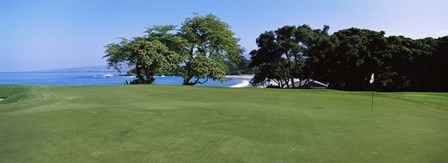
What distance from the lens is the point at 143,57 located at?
1150 inches

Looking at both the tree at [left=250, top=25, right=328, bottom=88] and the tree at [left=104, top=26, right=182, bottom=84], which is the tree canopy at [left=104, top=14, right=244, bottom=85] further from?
the tree at [left=250, top=25, right=328, bottom=88]

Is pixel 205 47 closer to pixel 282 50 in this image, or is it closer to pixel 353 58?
pixel 282 50

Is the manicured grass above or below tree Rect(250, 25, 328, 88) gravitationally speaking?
below

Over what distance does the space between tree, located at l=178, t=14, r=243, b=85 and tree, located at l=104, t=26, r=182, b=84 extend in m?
1.88

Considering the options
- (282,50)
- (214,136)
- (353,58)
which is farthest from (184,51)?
(214,136)

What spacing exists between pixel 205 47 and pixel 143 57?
9.63 metres

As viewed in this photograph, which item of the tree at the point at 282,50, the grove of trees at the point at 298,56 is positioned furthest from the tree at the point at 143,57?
the tree at the point at 282,50

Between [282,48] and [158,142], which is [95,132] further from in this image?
[282,48]

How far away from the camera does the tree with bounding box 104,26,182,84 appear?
29453mm

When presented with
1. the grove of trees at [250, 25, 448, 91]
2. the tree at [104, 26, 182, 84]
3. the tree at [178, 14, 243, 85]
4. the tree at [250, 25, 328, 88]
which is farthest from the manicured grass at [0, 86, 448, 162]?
the tree at [250, 25, 328, 88]

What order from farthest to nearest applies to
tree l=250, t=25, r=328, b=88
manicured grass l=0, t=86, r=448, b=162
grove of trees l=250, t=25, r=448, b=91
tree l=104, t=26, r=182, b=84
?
1. tree l=250, t=25, r=328, b=88
2. grove of trees l=250, t=25, r=448, b=91
3. tree l=104, t=26, r=182, b=84
4. manicured grass l=0, t=86, r=448, b=162

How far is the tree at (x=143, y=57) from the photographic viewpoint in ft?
96.6

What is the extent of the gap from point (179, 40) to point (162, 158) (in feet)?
94.9

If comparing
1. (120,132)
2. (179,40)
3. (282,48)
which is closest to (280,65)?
(282,48)
